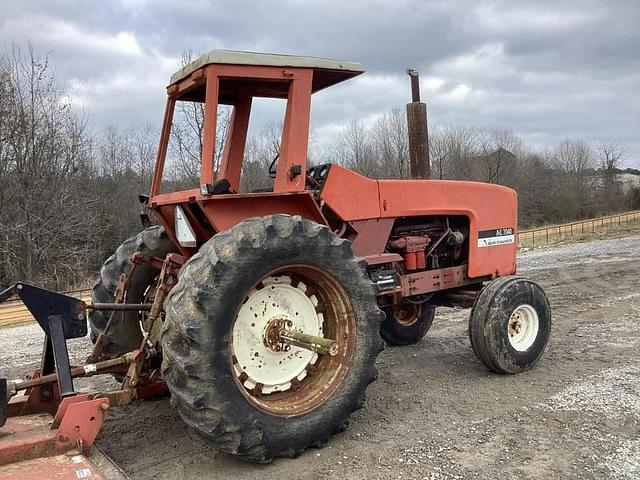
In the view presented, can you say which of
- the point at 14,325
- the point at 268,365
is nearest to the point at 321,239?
the point at 268,365

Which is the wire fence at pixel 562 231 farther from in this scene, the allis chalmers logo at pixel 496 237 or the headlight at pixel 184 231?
the headlight at pixel 184 231

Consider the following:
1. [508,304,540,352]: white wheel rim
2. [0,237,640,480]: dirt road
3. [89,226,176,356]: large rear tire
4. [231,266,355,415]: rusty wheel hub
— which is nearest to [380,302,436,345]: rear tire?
[0,237,640,480]: dirt road

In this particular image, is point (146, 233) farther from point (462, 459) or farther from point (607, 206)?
point (607, 206)

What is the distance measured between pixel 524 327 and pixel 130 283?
350 centimetres

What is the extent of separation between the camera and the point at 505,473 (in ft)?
11.1

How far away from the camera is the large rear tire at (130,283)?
474 cm

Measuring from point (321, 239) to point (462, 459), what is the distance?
159 centimetres

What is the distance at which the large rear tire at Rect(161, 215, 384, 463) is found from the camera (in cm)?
324

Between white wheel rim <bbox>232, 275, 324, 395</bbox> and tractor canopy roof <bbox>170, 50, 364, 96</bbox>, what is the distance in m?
1.43

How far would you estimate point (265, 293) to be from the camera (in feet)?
12.6

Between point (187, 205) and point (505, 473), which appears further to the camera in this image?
point (187, 205)

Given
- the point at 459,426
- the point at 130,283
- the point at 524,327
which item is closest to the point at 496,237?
the point at 524,327

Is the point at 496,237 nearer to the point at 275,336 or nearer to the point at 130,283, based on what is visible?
the point at 275,336

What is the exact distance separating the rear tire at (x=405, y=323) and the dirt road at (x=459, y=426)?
0.50 ft
